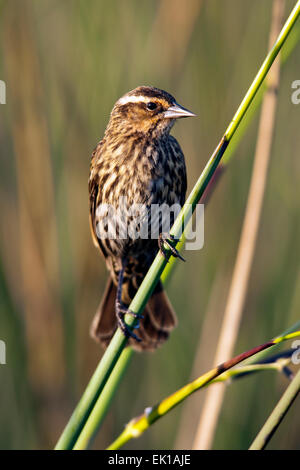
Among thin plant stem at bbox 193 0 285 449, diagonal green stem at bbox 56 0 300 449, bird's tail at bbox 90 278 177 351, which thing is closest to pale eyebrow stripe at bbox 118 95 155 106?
thin plant stem at bbox 193 0 285 449

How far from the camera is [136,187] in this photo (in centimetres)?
212

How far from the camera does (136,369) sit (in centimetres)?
269

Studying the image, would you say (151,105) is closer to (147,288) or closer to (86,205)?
(86,205)

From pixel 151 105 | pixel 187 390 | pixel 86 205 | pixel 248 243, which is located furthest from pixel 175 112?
pixel 187 390

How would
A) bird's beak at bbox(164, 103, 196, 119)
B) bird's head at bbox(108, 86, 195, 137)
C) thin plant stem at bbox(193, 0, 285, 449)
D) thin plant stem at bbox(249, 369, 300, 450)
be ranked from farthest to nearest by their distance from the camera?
bird's head at bbox(108, 86, 195, 137), bird's beak at bbox(164, 103, 196, 119), thin plant stem at bbox(193, 0, 285, 449), thin plant stem at bbox(249, 369, 300, 450)

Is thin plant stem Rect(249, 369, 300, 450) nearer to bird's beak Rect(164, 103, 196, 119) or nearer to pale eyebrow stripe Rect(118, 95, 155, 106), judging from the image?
bird's beak Rect(164, 103, 196, 119)

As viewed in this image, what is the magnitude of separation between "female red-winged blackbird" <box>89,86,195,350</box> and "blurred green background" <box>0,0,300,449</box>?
135 mm

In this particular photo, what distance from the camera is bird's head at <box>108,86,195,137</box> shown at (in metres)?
2.09

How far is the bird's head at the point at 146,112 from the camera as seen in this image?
2094 mm

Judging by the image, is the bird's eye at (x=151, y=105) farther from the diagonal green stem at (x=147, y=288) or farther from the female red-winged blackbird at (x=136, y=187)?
the diagonal green stem at (x=147, y=288)

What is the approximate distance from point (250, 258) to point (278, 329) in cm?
74

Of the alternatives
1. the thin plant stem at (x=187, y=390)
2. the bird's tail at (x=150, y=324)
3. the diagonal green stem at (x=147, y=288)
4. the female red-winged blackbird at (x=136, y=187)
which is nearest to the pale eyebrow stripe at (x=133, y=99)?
the female red-winged blackbird at (x=136, y=187)

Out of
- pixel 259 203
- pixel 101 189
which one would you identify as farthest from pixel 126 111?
pixel 259 203

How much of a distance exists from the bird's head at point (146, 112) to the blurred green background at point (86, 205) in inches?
2.9
